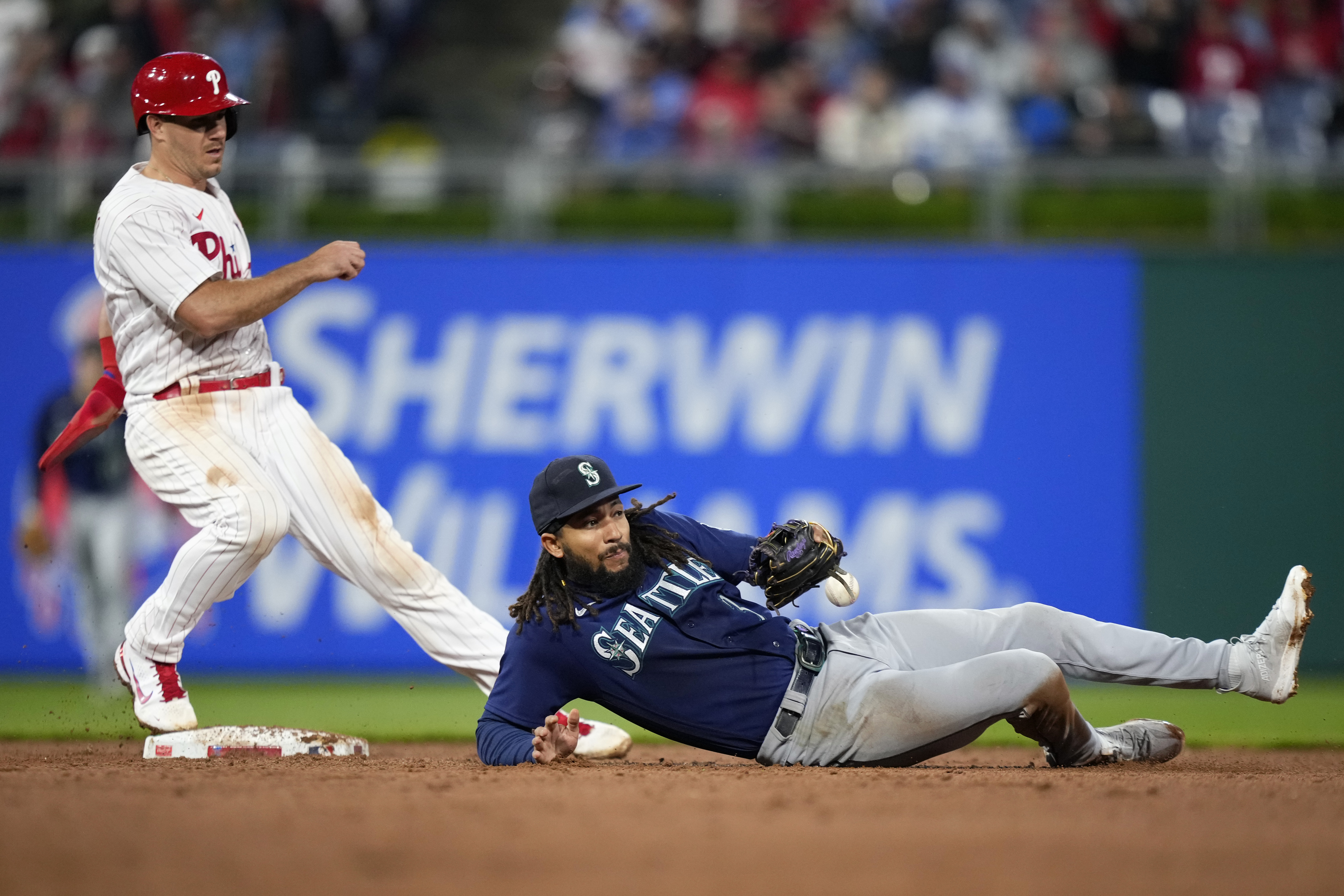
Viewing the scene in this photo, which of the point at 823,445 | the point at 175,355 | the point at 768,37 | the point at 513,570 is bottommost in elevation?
the point at 513,570

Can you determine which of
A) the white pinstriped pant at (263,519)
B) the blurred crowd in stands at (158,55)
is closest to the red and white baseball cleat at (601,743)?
the white pinstriped pant at (263,519)

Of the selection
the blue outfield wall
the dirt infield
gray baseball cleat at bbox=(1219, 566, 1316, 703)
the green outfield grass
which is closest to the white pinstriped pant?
the dirt infield


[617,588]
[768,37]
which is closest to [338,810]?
[617,588]

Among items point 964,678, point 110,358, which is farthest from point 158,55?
point 964,678

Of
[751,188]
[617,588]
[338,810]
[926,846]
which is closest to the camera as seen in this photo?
[926,846]

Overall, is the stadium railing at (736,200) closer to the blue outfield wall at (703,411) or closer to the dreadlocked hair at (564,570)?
the blue outfield wall at (703,411)

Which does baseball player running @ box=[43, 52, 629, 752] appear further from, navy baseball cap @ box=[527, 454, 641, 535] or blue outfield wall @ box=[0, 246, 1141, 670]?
blue outfield wall @ box=[0, 246, 1141, 670]

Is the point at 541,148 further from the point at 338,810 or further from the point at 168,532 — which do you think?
the point at 338,810
